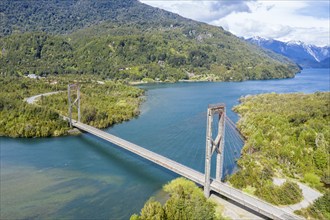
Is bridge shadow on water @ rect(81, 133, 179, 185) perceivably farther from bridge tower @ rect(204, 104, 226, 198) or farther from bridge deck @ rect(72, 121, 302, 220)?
bridge tower @ rect(204, 104, 226, 198)

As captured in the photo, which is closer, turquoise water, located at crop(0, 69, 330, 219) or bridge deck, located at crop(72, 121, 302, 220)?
bridge deck, located at crop(72, 121, 302, 220)

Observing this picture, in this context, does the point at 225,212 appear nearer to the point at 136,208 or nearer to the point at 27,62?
the point at 136,208

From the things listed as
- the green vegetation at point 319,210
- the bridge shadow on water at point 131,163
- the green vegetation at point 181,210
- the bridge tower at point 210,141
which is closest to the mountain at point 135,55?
the bridge shadow on water at point 131,163

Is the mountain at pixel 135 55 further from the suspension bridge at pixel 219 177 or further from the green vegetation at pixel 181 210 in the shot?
the green vegetation at pixel 181 210

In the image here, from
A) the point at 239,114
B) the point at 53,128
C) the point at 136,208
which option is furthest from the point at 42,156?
the point at 239,114

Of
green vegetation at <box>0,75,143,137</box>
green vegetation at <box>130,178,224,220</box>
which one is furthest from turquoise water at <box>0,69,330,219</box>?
green vegetation at <box>130,178,224,220</box>

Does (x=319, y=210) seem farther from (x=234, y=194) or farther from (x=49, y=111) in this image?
(x=49, y=111)

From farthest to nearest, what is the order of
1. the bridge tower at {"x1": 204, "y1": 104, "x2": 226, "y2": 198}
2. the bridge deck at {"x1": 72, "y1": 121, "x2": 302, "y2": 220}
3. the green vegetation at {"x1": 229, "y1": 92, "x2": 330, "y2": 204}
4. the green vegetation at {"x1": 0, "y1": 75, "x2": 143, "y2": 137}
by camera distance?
the green vegetation at {"x1": 0, "y1": 75, "x2": 143, "y2": 137}
the green vegetation at {"x1": 229, "y1": 92, "x2": 330, "y2": 204}
the bridge tower at {"x1": 204, "y1": 104, "x2": 226, "y2": 198}
the bridge deck at {"x1": 72, "y1": 121, "x2": 302, "y2": 220}
